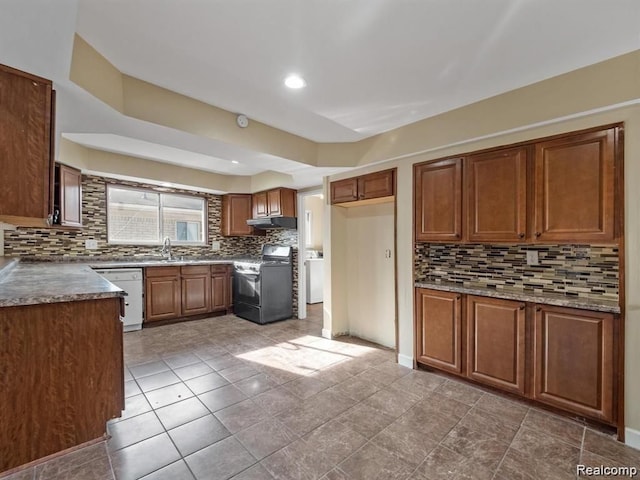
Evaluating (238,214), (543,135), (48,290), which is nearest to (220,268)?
(238,214)

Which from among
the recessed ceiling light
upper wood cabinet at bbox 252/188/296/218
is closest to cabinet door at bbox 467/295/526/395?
the recessed ceiling light

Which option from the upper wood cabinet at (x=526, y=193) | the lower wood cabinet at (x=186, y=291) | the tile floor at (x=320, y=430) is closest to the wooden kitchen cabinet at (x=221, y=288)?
the lower wood cabinet at (x=186, y=291)

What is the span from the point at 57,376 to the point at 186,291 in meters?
2.85

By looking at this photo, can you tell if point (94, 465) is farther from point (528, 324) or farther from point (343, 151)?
point (343, 151)

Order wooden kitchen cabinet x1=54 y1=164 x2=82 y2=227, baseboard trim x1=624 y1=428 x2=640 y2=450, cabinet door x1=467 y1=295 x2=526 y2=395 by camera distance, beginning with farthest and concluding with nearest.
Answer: wooden kitchen cabinet x1=54 y1=164 x2=82 y2=227, cabinet door x1=467 y1=295 x2=526 y2=395, baseboard trim x1=624 y1=428 x2=640 y2=450

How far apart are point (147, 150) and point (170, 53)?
2.30 meters

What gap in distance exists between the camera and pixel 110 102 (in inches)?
77.9

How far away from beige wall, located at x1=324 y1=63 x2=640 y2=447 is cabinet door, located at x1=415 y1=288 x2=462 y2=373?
4.5 inches

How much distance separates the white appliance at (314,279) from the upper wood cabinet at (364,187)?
7.59 ft

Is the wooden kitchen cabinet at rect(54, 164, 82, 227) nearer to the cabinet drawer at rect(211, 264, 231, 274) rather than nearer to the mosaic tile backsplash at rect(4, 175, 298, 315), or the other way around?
the mosaic tile backsplash at rect(4, 175, 298, 315)

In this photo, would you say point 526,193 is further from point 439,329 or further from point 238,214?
point 238,214

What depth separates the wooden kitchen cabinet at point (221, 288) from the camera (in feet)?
15.8

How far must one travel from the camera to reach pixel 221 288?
490 centimetres

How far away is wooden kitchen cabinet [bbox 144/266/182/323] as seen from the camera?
4.18 meters
